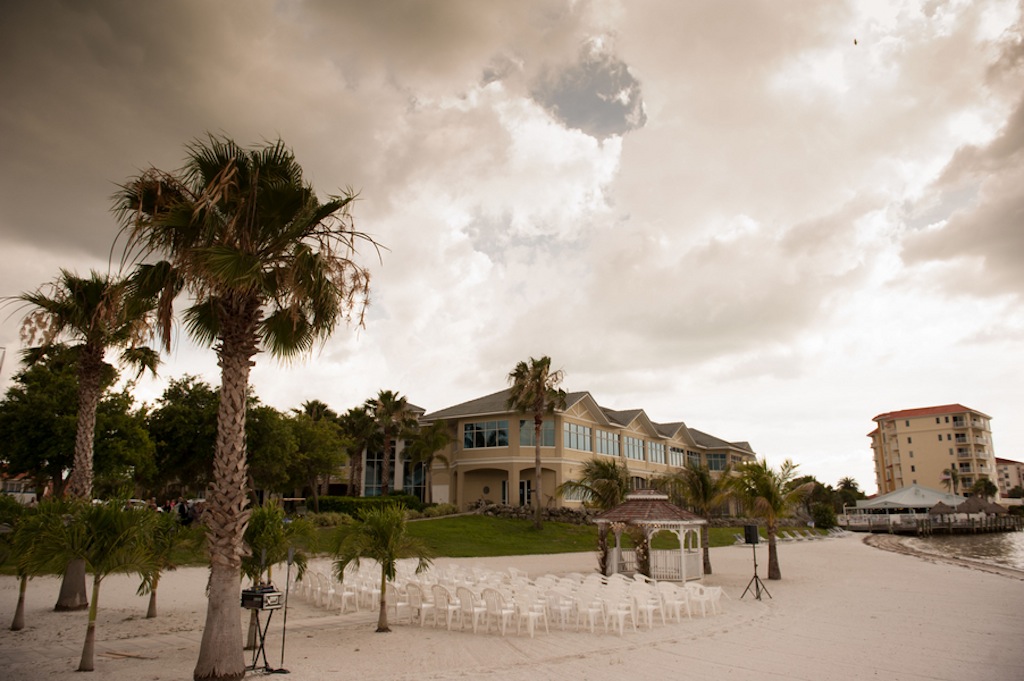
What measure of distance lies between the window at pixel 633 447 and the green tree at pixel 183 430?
102 ft

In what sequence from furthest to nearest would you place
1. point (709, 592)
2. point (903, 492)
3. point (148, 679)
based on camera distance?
point (903, 492)
point (709, 592)
point (148, 679)

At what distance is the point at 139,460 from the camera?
1115 inches

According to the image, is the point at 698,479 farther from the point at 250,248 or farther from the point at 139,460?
the point at 139,460

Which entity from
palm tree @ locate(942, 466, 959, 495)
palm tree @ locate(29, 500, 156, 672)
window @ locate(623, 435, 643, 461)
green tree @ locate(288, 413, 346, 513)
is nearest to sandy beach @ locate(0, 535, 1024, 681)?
palm tree @ locate(29, 500, 156, 672)

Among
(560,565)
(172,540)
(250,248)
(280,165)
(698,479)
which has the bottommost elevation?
(560,565)

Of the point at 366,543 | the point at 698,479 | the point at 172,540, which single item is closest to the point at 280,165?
the point at 366,543

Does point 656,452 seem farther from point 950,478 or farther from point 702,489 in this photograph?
point 950,478

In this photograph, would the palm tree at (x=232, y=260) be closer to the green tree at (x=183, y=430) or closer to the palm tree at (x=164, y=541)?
the palm tree at (x=164, y=541)

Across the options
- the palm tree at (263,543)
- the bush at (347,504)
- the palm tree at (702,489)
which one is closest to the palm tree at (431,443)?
the bush at (347,504)

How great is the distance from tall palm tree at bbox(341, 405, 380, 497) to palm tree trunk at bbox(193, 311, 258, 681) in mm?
38510

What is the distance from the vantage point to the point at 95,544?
10.4 m

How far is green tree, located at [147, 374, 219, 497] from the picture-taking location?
111 feet

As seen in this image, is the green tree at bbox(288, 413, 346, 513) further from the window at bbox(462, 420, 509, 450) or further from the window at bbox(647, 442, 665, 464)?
the window at bbox(647, 442, 665, 464)

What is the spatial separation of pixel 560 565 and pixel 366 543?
16063mm
